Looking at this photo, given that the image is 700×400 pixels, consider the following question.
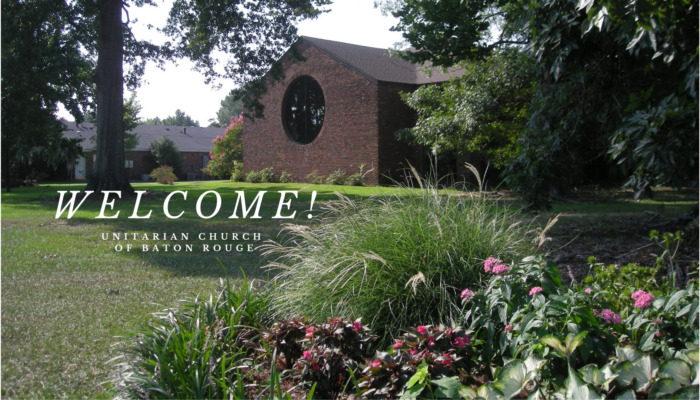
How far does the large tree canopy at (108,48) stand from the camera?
14.2 metres

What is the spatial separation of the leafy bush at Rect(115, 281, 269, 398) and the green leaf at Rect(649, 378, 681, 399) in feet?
6.05

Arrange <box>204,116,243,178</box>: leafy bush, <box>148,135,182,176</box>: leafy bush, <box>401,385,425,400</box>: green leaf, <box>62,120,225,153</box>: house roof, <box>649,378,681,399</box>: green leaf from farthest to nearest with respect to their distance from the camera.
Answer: <box>62,120,225,153</box>: house roof
<box>148,135,182,176</box>: leafy bush
<box>204,116,243,178</box>: leafy bush
<box>401,385,425,400</box>: green leaf
<box>649,378,681,399</box>: green leaf

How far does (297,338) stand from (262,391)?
40cm

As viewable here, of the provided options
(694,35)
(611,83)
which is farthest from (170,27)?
(694,35)

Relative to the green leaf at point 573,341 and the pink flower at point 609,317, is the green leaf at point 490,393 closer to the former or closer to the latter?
the green leaf at point 573,341

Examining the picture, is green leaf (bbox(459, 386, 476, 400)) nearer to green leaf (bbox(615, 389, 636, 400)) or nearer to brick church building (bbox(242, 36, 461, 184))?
green leaf (bbox(615, 389, 636, 400))

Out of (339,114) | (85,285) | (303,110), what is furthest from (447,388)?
(303,110)

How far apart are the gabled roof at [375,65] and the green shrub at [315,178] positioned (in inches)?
204

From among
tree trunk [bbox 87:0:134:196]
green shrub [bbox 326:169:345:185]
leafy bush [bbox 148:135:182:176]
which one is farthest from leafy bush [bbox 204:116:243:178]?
tree trunk [bbox 87:0:134:196]

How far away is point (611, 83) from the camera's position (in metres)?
7.04

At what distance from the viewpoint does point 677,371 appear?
214 centimetres

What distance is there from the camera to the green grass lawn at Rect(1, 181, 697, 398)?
3273mm

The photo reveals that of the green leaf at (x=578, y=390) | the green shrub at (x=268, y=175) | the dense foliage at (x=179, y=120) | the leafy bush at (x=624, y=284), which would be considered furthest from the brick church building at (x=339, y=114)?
the dense foliage at (x=179, y=120)

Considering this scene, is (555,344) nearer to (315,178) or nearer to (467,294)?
(467,294)
